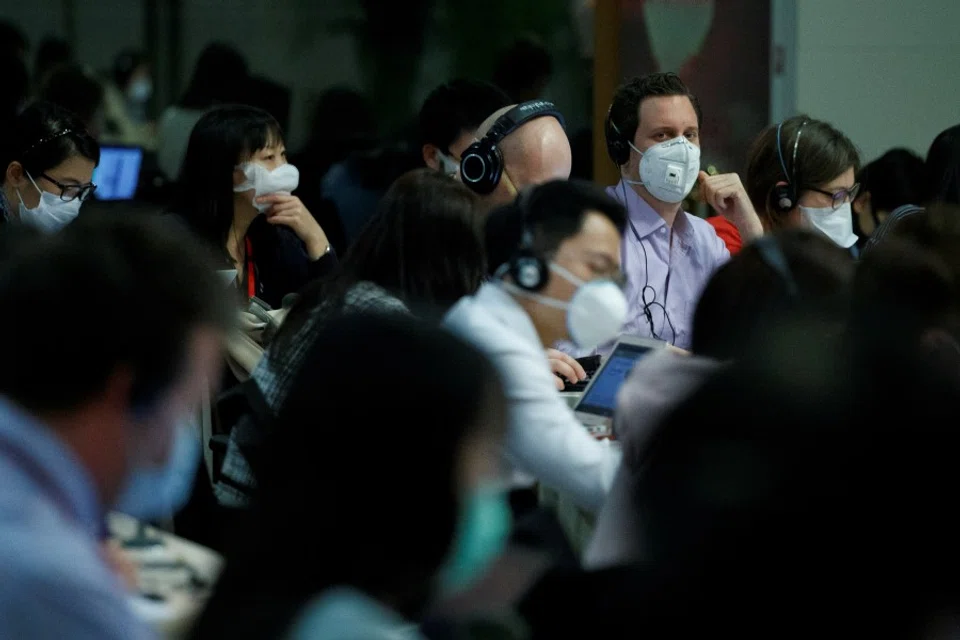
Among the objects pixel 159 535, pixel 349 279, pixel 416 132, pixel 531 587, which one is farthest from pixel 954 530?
pixel 416 132

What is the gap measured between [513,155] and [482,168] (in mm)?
147

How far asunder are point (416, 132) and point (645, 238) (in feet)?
9.76

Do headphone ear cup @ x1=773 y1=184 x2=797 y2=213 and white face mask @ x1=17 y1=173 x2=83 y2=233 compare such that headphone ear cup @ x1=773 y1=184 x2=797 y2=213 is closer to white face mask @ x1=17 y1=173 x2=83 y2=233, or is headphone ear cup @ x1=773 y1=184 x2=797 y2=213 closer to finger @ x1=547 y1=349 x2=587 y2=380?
finger @ x1=547 y1=349 x2=587 y2=380

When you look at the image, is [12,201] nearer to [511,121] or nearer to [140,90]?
[511,121]

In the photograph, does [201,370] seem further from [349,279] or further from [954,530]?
[349,279]

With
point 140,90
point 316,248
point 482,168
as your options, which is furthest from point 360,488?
point 140,90

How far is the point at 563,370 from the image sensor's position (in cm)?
352

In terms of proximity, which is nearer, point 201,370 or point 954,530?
point 954,530

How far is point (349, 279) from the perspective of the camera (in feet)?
10.3

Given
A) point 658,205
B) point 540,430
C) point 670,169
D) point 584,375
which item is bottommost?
point 584,375

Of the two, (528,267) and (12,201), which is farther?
(12,201)

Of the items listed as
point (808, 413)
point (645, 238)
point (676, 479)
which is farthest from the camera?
point (645, 238)

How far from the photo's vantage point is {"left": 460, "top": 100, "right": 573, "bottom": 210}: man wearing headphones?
4008 mm

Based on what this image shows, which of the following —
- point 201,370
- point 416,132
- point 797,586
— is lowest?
point 416,132
